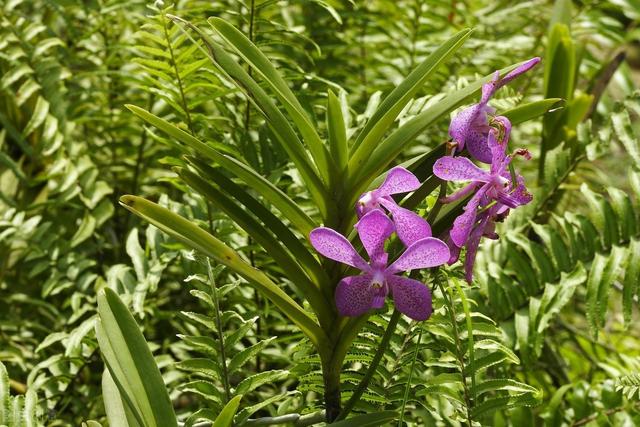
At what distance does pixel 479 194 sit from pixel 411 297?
109 millimetres

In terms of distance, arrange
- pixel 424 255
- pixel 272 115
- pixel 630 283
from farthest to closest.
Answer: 1. pixel 630 283
2. pixel 272 115
3. pixel 424 255

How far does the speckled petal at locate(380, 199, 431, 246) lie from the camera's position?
72cm

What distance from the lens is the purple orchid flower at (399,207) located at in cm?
72

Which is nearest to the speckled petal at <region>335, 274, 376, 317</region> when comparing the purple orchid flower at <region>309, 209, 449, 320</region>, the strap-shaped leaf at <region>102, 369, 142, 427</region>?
the purple orchid flower at <region>309, 209, 449, 320</region>

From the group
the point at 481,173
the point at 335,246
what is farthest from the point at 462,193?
the point at 335,246

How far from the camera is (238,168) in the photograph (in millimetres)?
778

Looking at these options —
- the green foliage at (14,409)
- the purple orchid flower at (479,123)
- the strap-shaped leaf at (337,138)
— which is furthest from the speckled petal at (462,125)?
the green foliage at (14,409)

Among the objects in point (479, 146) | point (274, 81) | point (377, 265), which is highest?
point (274, 81)

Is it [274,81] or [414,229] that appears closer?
[414,229]

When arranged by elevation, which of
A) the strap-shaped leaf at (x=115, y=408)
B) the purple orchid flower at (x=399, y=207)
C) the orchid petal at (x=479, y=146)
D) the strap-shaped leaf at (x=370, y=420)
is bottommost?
the strap-shaped leaf at (x=370, y=420)

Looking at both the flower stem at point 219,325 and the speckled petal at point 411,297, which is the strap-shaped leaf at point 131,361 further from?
the speckled petal at point 411,297

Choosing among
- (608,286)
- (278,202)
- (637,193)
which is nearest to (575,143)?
(637,193)

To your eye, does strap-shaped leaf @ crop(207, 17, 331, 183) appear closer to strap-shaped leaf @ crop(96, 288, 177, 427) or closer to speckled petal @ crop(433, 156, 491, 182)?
speckled petal @ crop(433, 156, 491, 182)

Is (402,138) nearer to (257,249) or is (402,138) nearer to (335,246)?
(335,246)
